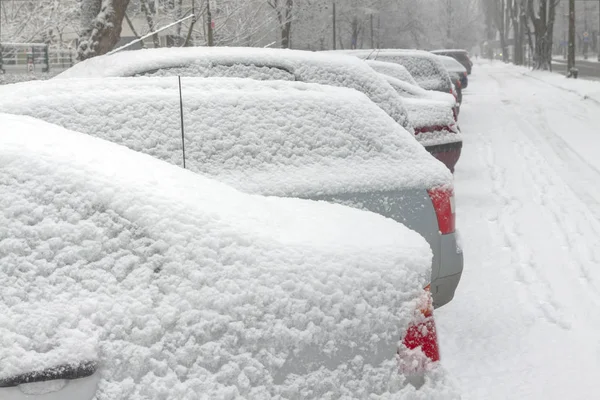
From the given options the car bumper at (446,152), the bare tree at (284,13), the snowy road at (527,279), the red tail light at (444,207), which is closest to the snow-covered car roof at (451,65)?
the bare tree at (284,13)

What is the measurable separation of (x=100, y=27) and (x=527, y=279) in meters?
9.00

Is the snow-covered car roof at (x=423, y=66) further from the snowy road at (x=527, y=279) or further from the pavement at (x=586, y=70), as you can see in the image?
the pavement at (x=586, y=70)

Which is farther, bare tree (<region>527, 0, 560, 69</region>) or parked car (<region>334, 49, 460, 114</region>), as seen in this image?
bare tree (<region>527, 0, 560, 69</region>)

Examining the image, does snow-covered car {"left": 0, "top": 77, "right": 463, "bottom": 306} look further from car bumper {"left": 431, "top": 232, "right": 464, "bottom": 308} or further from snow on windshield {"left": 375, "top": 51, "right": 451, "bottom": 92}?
snow on windshield {"left": 375, "top": 51, "right": 451, "bottom": 92}

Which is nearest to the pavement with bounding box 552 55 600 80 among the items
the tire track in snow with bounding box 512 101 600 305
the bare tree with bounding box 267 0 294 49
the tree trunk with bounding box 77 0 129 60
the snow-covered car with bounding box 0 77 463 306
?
the bare tree with bounding box 267 0 294 49

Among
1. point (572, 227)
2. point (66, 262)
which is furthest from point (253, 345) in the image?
point (572, 227)

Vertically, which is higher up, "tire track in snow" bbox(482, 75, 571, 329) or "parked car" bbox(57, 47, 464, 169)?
"parked car" bbox(57, 47, 464, 169)

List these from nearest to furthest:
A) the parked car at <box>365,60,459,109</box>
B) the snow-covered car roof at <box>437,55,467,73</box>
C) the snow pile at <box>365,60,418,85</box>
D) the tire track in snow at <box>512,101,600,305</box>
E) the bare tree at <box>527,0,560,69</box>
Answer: the tire track in snow at <box>512,101,600,305</box> → the parked car at <box>365,60,459,109</box> → the snow pile at <box>365,60,418,85</box> → the snow-covered car roof at <box>437,55,467,73</box> → the bare tree at <box>527,0,560,69</box>

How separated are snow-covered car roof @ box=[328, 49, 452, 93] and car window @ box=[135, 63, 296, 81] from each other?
9.86 m

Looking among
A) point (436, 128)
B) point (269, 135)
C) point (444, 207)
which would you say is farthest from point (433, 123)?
point (269, 135)

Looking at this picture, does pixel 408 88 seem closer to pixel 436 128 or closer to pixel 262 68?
pixel 436 128

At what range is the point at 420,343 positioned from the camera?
2830 millimetres

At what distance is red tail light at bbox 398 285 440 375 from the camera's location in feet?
9.12

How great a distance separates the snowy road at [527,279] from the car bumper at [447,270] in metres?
0.30
